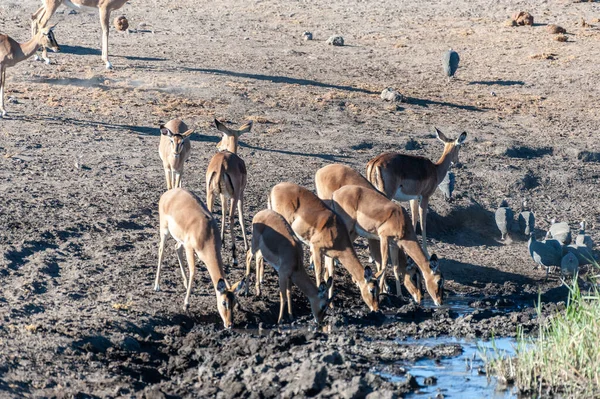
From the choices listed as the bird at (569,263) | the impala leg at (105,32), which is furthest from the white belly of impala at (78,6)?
the bird at (569,263)

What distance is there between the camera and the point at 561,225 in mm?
12984

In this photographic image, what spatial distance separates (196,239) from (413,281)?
266cm

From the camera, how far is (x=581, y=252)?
1257 centimetres

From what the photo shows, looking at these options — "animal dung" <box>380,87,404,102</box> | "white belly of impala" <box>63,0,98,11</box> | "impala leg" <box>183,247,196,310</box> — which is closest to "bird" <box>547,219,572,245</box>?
"impala leg" <box>183,247,196,310</box>

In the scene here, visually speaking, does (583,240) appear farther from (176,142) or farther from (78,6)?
(78,6)

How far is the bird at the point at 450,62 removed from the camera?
19.3 m

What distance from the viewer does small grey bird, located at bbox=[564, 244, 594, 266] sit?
1248cm

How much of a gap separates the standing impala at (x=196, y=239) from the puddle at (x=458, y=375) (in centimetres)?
174

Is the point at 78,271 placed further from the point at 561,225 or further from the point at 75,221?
the point at 561,225

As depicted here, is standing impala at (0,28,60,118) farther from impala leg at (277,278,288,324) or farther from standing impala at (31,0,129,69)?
impala leg at (277,278,288,324)

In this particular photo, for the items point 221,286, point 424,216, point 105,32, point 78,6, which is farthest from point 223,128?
point 78,6

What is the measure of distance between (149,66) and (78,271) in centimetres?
881

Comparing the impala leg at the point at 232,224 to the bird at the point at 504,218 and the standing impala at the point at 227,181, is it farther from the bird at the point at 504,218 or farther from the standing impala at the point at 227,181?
the bird at the point at 504,218

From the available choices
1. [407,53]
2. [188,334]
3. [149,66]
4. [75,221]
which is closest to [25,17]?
[149,66]
